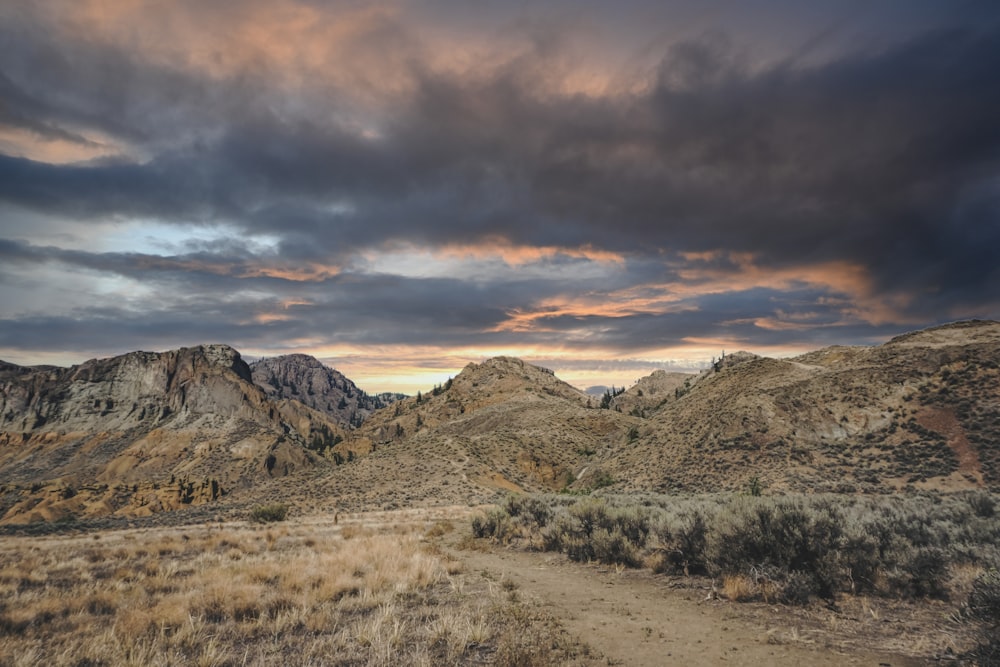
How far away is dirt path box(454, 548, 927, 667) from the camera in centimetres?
666

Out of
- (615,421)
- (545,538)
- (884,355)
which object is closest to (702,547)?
(545,538)

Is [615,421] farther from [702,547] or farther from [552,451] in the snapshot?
[702,547]

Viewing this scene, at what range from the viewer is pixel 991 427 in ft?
128

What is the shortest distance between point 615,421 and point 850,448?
142ft

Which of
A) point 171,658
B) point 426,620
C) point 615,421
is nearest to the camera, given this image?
point 171,658

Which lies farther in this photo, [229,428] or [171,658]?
[229,428]

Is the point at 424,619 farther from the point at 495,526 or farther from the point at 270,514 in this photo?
the point at 270,514

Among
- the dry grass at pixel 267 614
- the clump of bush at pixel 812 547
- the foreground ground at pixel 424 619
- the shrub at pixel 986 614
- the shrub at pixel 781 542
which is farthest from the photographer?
the shrub at pixel 781 542

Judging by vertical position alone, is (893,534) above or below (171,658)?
above

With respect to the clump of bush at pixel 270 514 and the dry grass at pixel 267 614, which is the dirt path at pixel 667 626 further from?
the clump of bush at pixel 270 514

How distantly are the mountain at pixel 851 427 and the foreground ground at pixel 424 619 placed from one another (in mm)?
36454

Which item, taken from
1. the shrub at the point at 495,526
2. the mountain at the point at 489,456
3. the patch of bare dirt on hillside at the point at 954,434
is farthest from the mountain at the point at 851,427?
the shrub at the point at 495,526

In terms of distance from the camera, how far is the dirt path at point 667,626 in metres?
6.66

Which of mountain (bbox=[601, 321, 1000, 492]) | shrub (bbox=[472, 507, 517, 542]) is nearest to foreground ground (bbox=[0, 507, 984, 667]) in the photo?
shrub (bbox=[472, 507, 517, 542])
